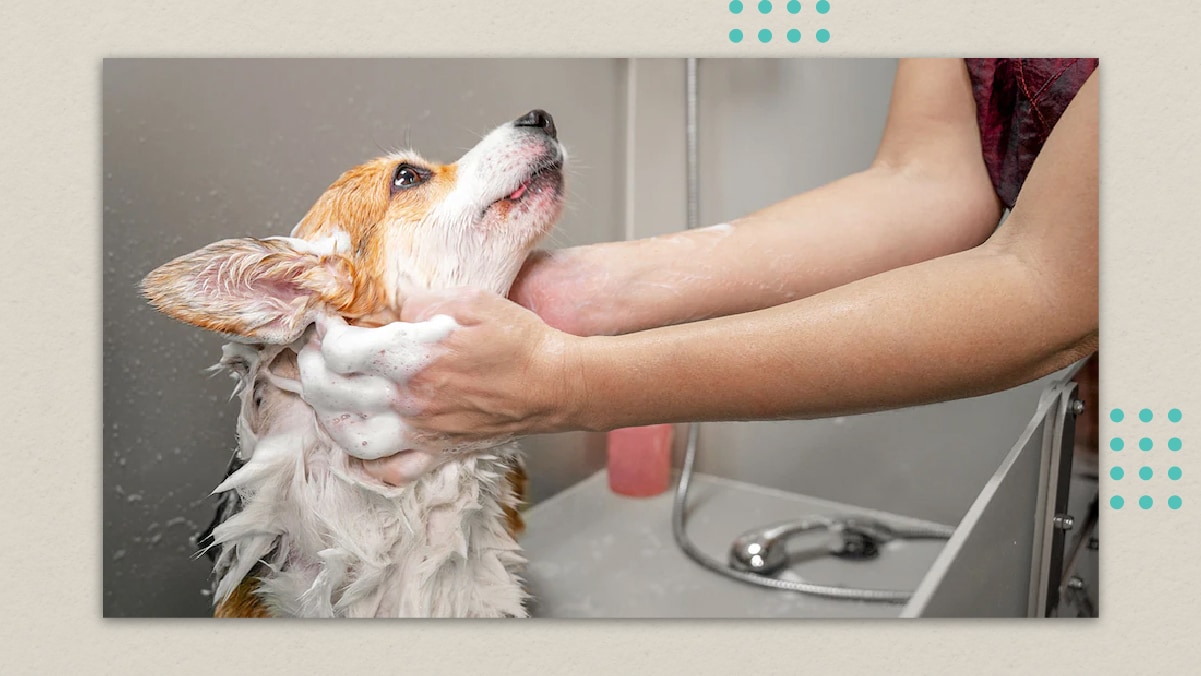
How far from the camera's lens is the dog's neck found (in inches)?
31.0

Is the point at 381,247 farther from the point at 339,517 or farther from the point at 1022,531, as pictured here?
the point at 1022,531

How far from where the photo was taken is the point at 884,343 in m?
0.75

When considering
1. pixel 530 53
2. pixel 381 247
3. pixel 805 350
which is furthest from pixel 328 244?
pixel 805 350

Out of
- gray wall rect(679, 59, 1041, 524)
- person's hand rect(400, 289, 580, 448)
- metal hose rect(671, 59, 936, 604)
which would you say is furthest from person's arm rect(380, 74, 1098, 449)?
metal hose rect(671, 59, 936, 604)

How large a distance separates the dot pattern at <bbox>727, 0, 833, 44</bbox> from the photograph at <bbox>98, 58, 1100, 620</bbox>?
49mm

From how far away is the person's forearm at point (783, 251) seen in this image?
937mm

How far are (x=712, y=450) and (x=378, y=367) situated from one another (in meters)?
0.73

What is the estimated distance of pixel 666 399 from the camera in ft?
2.57

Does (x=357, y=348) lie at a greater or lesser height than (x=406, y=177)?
lesser

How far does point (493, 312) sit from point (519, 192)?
0.11 meters

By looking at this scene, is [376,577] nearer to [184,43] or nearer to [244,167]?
[244,167]

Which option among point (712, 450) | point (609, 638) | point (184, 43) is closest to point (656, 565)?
point (712, 450)

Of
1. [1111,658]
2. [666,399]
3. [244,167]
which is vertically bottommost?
[1111,658]

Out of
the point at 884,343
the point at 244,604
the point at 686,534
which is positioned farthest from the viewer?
the point at 686,534
